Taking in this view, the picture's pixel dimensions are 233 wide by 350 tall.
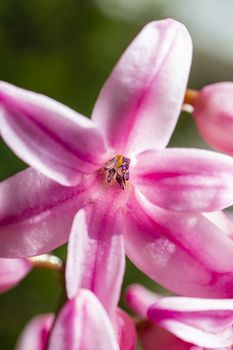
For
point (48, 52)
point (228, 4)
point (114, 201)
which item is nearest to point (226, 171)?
point (114, 201)

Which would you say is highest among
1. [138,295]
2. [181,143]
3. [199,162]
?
[199,162]

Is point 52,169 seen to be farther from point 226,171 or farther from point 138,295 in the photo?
point 138,295

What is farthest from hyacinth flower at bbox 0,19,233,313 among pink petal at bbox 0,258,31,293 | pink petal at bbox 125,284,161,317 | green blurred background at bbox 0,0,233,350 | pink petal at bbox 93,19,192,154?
green blurred background at bbox 0,0,233,350

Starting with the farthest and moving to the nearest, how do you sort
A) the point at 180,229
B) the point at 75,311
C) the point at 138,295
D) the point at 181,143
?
the point at 181,143 → the point at 138,295 → the point at 180,229 → the point at 75,311

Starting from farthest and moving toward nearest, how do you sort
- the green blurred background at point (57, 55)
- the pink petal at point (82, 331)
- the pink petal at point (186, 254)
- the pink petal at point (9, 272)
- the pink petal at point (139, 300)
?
the green blurred background at point (57, 55) < the pink petal at point (139, 300) < the pink petal at point (9, 272) < the pink petal at point (186, 254) < the pink petal at point (82, 331)

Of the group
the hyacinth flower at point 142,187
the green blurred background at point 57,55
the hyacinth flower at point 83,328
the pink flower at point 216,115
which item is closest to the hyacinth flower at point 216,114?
the pink flower at point 216,115

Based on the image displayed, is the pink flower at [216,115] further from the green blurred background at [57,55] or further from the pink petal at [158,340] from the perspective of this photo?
the green blurred background at [57,55]

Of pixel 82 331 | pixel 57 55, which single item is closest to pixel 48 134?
pixel 82 331

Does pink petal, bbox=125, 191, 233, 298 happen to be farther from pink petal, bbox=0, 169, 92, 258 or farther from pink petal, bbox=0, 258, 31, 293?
pink petal, bbox=0, 258, 31, 293
